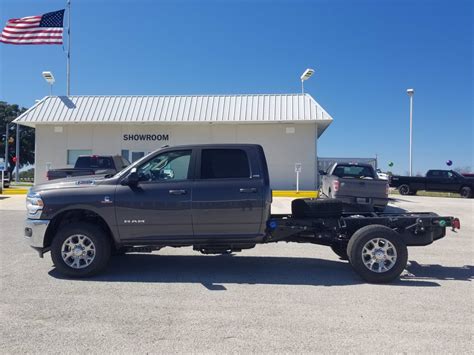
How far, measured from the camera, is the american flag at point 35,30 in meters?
23.7

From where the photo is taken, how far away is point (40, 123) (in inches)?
958

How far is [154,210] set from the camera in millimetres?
6465

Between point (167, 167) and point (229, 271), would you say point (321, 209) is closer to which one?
point (229, 271)

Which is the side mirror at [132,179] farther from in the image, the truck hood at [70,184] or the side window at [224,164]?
the side window at [224,164]

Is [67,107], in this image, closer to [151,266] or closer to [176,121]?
[176,121]

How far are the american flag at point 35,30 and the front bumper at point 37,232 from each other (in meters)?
20.8

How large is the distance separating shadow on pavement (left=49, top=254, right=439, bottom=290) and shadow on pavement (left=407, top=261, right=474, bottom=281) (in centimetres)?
42

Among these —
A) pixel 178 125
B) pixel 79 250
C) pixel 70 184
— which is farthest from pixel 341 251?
pixel 178 125

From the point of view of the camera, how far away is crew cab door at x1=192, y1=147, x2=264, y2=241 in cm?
650

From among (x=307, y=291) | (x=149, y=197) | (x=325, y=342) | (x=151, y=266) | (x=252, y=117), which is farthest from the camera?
(x=252, y=117)

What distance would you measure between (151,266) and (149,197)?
149 centimetres

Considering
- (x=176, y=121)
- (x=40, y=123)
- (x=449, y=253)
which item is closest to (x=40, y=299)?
(x=449, y=253)

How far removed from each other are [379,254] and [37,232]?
5043mm

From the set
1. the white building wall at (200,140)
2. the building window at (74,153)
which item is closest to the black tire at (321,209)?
the white building wall at (200,140)
